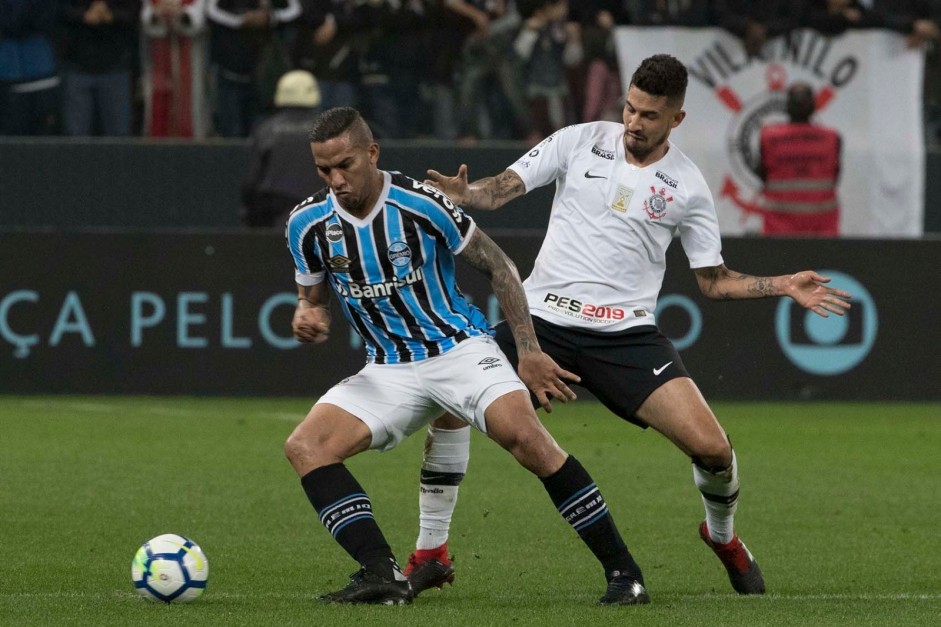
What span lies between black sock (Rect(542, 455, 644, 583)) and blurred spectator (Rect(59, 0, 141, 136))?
29.8 feet

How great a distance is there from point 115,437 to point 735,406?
17.1 ft

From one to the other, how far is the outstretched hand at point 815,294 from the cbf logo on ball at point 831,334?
25.1 ft

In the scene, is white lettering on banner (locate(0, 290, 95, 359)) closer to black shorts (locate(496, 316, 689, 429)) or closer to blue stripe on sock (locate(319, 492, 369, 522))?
black shorts (locate(496, 316, 689, 429))

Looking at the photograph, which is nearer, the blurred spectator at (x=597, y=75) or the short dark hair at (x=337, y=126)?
the short dark hair at (x=337, y=126)

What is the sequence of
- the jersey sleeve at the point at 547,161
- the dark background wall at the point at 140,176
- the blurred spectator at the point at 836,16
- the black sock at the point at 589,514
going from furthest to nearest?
the blurred spectator at the point at 836,16
the dark background wall at the point at 140,176
the jersey sleeve at the point at 547,161
the black sock at the point at 589,514

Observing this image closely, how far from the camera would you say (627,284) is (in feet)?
22.6

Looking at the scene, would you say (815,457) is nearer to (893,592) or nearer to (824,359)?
(824,359)

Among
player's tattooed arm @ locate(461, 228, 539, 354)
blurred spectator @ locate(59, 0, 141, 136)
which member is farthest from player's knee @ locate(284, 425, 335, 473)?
blurred spectator @ locate(59, 0, 141, 136)

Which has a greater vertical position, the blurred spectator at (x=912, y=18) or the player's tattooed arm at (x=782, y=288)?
the player's tattooed arm at (x=782, y=288)

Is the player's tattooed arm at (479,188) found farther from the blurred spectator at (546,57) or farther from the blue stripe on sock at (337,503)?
the blurred spectator at (546,57)

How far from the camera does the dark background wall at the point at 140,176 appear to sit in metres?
13.9

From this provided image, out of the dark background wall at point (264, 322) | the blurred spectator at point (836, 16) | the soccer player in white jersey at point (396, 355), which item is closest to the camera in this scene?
the soccer player in white jersey at point (396, 355)

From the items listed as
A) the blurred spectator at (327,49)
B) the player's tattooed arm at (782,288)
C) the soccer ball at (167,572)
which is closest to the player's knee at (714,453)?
the player's tattooed arm at (782,288)

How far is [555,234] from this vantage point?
7047 mm
